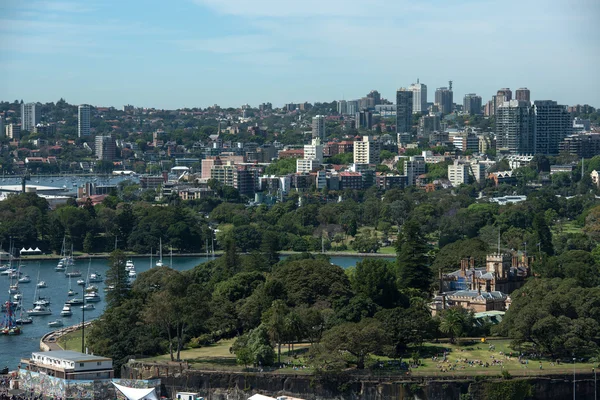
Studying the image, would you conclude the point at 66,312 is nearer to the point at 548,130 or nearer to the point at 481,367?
the point at 481,367

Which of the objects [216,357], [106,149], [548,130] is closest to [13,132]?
[106,149]

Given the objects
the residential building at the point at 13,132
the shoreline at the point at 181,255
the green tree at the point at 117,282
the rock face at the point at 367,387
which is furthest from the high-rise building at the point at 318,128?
the rock face at the point at 367,387

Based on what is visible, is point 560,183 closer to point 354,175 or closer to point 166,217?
point 354,175

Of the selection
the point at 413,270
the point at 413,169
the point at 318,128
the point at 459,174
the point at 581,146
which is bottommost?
the point at 413,270

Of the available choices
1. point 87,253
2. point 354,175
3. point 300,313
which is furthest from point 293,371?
point 354,175

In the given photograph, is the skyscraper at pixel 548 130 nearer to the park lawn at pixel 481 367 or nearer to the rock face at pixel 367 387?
the park lawn at pixel 481 367
